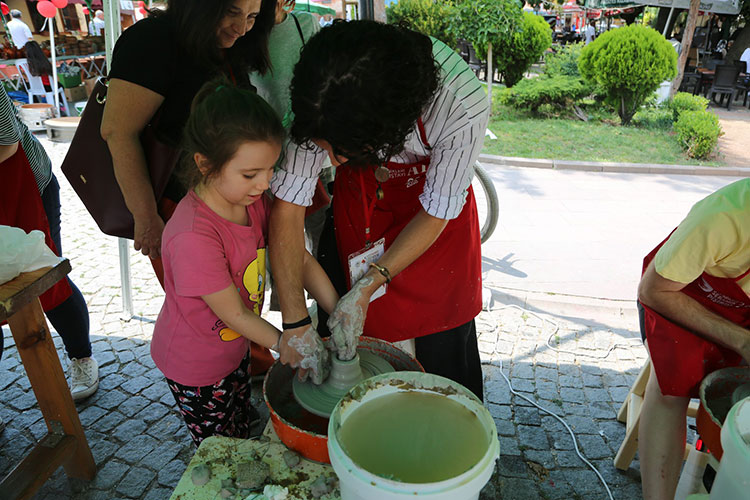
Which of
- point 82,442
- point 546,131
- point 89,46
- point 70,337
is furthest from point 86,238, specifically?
point 89,46

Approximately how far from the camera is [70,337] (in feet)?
8.82

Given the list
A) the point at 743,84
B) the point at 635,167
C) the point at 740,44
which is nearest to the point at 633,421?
the point at 635,167

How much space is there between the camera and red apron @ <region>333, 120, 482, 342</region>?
1.82m

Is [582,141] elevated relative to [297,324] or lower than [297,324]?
lower

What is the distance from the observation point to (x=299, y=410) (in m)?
1.40

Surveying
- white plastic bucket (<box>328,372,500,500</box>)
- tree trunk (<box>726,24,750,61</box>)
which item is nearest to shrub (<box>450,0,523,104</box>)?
white plastic bucket (<box>328,372,500,500</box>)

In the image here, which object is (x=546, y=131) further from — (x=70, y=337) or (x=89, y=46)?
(x=89, y=46)

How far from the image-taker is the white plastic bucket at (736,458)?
792 mm

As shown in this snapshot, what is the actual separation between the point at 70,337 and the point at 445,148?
231 centimetres

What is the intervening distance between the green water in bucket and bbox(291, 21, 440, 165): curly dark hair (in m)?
0.65

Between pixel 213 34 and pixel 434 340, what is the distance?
140 cm

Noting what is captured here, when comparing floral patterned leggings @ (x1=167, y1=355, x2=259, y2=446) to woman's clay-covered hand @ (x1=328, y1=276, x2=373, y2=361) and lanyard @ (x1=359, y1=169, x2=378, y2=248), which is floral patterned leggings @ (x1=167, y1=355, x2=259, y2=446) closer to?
woman's clay-covered hand @ (x1=328, y1=276, x2=373, y2=361)

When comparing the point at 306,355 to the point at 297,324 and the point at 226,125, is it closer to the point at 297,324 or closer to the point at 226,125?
the point at 297,324

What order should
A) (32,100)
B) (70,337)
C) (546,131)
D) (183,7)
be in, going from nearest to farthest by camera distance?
1. (183,7)
2. (70,337)
3. (546,131)
4. (32,100)
